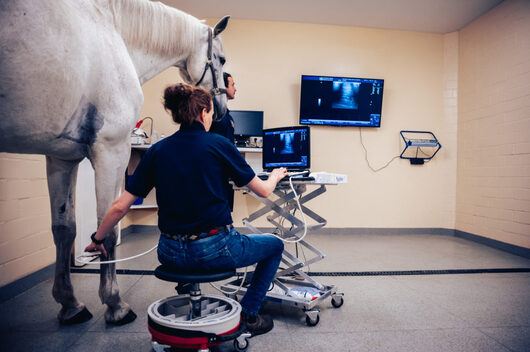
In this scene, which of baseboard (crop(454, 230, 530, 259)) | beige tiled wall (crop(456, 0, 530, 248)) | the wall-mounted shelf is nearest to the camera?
baseboard (crop(454, 230, 530, 259))

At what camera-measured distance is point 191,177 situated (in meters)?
1.23

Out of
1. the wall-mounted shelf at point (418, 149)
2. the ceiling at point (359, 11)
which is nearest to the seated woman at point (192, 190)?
the ceiling at point (359, 11)

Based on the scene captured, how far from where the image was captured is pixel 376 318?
5.91 ft

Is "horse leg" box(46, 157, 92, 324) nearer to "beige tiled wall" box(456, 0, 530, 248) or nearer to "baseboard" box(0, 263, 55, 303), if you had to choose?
"baseboard" box(0, 263, 55, 303)

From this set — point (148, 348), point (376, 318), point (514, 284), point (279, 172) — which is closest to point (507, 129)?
point (514, 284)

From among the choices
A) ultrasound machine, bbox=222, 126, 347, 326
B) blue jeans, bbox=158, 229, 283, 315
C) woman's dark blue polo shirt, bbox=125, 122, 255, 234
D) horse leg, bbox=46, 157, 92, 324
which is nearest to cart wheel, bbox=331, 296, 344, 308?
ultrasound machine, bbox=222, 126, 347, 326

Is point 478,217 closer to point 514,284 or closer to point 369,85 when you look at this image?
point 514,284

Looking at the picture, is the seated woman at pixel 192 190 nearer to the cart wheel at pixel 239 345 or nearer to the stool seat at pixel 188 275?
the stool seat at pixel 188 275

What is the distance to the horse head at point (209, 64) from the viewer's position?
2.08 meters

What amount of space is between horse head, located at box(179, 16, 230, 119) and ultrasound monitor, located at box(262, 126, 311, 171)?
506 millimetres

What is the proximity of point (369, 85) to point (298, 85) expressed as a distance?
37.9 inches

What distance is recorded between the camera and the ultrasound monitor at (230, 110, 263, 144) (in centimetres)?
408

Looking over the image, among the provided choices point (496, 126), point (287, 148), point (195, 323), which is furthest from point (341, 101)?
point (195, 323)

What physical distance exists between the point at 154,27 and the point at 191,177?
1.07m
